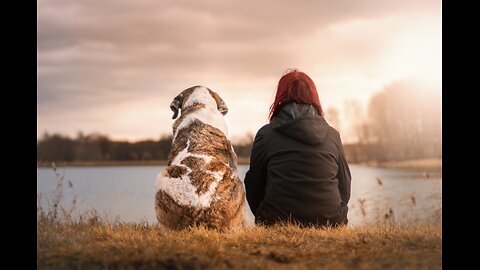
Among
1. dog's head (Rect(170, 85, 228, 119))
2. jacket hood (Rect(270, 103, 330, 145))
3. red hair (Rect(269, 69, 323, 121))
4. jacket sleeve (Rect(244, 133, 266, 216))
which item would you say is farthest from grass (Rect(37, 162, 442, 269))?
dog's head (Rect(170, 85, 228, 119))

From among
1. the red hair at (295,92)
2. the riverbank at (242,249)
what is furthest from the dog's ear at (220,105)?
the riverbank at (242,249)

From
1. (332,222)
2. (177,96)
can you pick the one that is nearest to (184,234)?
(332,222)

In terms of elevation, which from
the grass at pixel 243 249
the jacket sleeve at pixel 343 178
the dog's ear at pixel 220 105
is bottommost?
the grass at pixel 243 249

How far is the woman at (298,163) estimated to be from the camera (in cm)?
718

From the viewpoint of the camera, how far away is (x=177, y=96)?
8469 millimetres

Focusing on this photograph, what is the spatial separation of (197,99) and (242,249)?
113 inches

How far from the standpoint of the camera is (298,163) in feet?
23.5

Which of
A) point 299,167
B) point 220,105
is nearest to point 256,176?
point 299,167

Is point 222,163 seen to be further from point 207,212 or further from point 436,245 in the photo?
point 436,245

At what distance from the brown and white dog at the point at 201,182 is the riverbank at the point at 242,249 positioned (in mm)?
262

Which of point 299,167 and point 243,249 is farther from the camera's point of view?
point 299,167

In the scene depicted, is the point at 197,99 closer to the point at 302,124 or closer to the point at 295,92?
the point at 295,92

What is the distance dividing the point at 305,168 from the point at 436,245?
186 cm

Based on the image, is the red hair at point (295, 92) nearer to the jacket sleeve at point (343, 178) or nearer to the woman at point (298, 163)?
the woman at point (298, 163)
